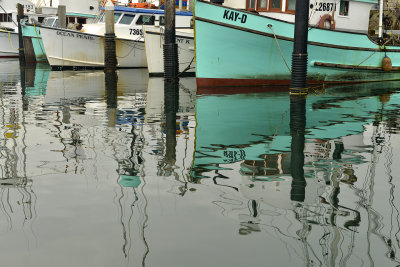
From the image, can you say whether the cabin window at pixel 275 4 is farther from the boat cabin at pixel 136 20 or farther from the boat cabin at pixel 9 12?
the boat cabin at pixel 9 12

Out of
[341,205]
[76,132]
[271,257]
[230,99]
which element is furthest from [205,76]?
[271,257]

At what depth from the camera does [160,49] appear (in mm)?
21234

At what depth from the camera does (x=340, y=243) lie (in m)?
3.77

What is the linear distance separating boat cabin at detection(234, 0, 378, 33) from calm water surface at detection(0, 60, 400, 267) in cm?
814

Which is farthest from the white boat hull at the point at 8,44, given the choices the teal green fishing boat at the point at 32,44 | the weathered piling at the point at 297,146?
the weathered piling at the point at 297,146

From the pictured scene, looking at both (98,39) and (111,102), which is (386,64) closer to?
(111,102)

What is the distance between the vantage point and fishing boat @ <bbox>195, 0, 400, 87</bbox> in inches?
600

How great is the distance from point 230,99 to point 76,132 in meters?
5.72

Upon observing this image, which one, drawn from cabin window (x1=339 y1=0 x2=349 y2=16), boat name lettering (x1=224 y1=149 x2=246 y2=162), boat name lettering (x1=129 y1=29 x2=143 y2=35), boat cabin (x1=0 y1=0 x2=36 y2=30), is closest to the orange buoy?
cabin window (x1=339 y1=0 x2=349 y2=16)

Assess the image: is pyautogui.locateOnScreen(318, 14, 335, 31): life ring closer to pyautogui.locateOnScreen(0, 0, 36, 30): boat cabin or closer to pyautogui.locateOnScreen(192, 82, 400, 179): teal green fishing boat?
pyautogui.locateOnScreen(192, 82, 400, 179): teal green fishing boat

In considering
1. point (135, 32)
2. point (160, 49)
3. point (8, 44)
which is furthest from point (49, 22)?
point (160, 49)

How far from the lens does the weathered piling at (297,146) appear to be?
5.09 metres

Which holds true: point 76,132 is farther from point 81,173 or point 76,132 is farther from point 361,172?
point 361,172

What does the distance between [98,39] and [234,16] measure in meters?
13.0
